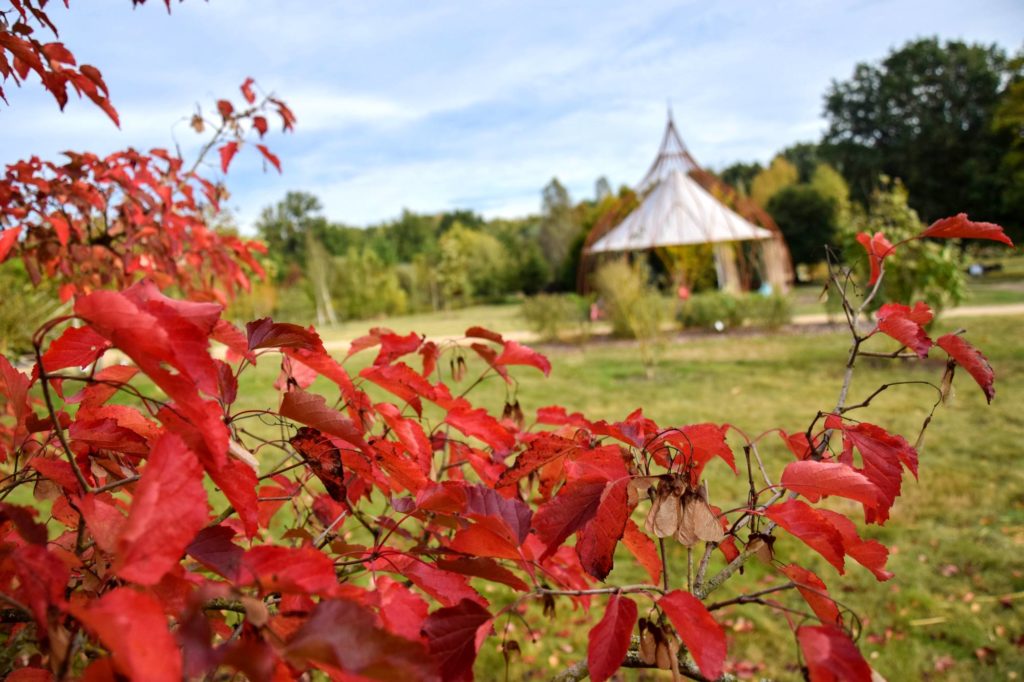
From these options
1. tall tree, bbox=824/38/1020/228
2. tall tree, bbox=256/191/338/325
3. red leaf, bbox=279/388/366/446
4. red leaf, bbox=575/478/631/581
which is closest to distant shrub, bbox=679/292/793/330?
red leaf, bbox=575/478/631/581

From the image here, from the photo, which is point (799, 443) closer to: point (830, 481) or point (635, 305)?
point (830, 481)

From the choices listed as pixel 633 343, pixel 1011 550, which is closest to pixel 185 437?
pixel 1011 550

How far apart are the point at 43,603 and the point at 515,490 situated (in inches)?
27.5

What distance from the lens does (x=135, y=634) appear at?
387 mm

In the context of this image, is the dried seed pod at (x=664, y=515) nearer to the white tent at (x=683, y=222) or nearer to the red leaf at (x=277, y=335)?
the red leaf at (x=277, y=335)

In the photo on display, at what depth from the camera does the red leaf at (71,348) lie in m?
0.68

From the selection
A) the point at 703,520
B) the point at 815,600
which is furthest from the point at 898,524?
the point at 703,520

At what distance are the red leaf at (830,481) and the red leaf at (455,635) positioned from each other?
38cm

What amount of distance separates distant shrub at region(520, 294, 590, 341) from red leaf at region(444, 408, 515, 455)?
11.7 meters

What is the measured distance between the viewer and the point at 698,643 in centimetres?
62

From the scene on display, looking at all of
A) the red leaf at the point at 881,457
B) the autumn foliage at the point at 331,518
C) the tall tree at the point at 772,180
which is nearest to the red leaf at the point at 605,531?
the autumn foliage at the point at 331,518

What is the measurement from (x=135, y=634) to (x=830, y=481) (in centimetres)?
69

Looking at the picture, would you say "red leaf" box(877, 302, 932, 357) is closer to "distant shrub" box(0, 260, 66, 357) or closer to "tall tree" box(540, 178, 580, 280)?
"distant shrub" box(0, 260, 66, 357)

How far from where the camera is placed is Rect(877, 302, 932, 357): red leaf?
0.87m
